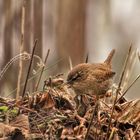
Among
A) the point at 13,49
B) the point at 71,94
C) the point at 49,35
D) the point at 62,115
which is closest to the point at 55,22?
the point at 49,35

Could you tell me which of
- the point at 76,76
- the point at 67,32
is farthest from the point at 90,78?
the point at 67,32

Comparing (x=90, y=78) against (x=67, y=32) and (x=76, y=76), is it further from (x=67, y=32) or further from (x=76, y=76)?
(x=67, y=32)

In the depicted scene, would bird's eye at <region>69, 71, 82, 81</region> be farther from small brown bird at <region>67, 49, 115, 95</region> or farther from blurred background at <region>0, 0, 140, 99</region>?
blurred background at <region>0, 0, 140, 99</region>

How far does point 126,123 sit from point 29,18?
984 millimetres

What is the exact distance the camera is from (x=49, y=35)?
3.08 m

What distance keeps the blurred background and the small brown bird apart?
111 millimetres

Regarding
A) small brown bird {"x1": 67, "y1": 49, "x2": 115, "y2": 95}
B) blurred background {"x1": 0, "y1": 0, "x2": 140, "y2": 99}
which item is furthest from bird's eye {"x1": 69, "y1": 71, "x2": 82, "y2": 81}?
blurred background {"x1": 0, "y1": 0, "x2": 140, "y2": 99}

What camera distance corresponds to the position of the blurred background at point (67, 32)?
9.59ft

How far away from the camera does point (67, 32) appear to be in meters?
3.12

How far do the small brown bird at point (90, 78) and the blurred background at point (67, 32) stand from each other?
0.11 m

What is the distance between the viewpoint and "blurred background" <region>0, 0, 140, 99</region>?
2.92 m

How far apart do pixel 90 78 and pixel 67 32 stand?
354 mm

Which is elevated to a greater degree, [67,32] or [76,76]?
[67,32]

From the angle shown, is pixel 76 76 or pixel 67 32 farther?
pixel 67 32
